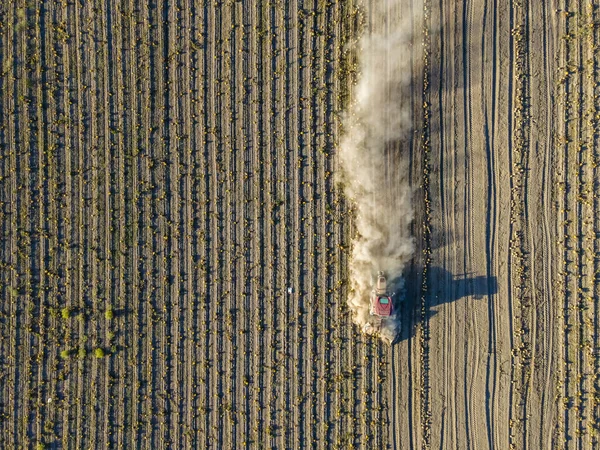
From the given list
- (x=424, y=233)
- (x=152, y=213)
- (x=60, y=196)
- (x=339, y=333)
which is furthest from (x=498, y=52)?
(x=60, y=196)

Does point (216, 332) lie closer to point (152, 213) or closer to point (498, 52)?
point (152, 213)

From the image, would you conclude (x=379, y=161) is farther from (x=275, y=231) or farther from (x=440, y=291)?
(x=440, y=291)

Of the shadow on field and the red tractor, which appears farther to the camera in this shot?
the shadow on field

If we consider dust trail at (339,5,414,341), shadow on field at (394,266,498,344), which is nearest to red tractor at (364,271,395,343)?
dust trail at (339,5,414,341)

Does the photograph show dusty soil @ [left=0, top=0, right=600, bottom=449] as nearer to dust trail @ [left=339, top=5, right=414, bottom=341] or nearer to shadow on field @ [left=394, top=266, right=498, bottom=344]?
shadow on field @ [left=394, top=266, right=498, bottom=344]

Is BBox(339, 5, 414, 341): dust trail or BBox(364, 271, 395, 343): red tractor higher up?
BBox(339, 5, 414, 341): dust trail
